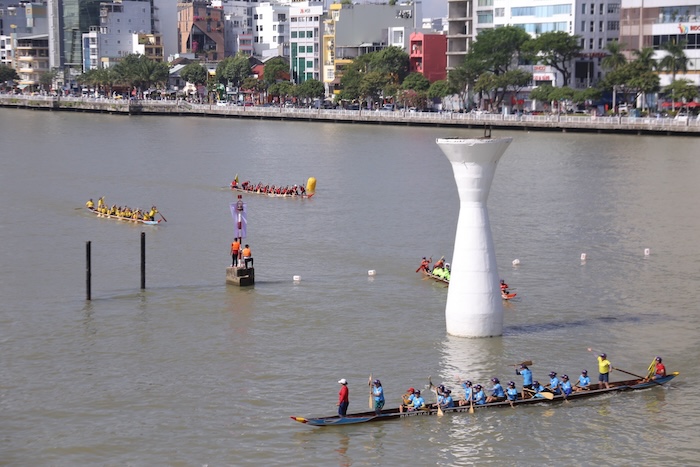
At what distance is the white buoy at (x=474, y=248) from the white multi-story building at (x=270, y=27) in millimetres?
162453

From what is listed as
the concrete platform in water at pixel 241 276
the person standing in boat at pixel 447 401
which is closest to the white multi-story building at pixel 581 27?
the concrete platform in water at pixel 241 276

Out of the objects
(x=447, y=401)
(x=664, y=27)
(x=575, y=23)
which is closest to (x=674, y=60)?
(x=664, y=27)

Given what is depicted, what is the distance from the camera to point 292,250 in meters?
47.9

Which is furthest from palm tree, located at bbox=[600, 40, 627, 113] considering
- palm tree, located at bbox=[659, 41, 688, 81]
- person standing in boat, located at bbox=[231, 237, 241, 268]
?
person standing in boat, located at bbox=[231, 237, 241, 268]

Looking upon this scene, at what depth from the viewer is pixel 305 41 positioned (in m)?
164

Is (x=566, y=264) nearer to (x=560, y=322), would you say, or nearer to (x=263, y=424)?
(x=560, y=322)

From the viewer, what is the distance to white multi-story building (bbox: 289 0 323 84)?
6403 inches

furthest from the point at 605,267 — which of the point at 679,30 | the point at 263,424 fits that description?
the point at 679,30

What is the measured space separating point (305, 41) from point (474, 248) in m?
136

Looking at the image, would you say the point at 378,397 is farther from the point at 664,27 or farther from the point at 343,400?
the point at 664,27

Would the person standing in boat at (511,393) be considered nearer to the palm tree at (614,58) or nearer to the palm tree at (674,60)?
the palm tree at (674,60)

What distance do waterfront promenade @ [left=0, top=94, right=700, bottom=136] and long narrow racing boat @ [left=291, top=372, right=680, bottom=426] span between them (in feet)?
244

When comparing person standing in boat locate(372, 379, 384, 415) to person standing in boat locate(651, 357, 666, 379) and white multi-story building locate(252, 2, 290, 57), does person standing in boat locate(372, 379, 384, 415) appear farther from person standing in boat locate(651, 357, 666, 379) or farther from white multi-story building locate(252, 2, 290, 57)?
white multi-story building locate(252, 2, 290, 57)

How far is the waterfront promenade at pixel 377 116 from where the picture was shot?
106 m
